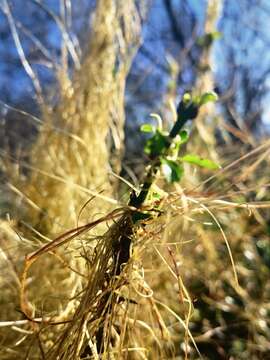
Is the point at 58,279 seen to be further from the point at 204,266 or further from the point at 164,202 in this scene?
the point at 204,266

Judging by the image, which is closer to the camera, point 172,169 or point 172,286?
point 172,169

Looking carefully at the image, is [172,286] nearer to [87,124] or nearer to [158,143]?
[87,124]

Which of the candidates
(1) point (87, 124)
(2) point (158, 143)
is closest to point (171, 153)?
(2) point (158, 143)

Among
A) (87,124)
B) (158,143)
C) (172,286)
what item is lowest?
(172,286)

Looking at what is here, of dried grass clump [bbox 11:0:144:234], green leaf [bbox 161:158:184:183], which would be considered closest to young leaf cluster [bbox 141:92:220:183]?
green leaf [bbox 161:158:184:183]

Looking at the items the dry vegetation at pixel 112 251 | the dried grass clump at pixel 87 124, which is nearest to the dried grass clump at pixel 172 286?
the dry vegetation at pixel 112 251

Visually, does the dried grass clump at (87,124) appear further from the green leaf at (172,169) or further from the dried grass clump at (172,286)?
the green leaf at (172,169)

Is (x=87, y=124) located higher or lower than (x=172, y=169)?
higher

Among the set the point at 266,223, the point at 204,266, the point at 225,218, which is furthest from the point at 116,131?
the point at 266,223

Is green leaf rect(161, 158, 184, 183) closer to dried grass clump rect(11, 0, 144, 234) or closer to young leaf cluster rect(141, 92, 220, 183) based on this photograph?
young leaf cluster rect(141, 92, 220, 183)
